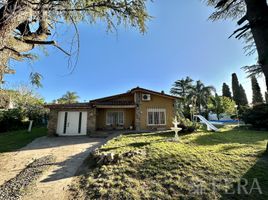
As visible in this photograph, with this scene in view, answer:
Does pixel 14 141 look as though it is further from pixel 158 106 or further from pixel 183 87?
pixel 183 87

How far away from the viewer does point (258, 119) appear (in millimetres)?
17109

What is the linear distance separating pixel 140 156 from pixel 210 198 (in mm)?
3052

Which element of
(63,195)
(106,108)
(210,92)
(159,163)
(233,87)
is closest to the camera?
(63,195)

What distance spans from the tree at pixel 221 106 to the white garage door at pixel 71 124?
29.9 meters

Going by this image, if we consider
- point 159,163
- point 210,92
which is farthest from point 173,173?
point 210,92

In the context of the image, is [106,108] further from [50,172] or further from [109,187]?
[109,187]

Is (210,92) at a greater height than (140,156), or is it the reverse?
(210,92)

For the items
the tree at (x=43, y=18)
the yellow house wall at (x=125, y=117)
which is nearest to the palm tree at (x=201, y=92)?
the yellow house wall at (x=125, y=117)

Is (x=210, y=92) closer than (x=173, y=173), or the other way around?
(x=173, y=173)

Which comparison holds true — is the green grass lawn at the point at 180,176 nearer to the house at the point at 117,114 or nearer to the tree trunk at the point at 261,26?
the tree trunk at the point at 261,26

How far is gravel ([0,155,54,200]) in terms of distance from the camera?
4.38 meters

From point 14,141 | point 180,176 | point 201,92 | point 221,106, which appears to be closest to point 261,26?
point 180,176

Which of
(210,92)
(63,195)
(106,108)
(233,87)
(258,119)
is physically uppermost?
(233,87)

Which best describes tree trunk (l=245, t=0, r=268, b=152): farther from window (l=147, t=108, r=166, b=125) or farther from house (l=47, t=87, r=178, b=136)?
window (l=147, t=108, r=166, b=125)
